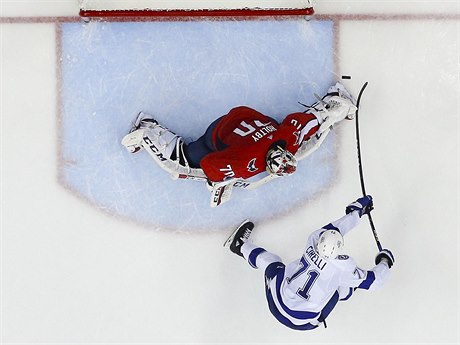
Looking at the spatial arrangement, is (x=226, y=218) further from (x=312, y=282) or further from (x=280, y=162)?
(x=280, y=162)

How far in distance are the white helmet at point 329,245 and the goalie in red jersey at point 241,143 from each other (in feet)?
1.37

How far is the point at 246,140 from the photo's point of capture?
282cm

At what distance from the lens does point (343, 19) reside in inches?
140

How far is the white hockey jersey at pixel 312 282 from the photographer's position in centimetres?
299

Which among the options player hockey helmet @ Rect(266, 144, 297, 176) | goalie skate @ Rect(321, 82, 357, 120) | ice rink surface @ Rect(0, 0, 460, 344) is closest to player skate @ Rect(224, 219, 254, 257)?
ice rink surface @ Rect(0, 0, 460, 344)

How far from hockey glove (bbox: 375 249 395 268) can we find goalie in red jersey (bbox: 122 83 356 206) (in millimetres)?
699

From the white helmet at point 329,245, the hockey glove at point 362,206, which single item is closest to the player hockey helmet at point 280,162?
the white helmet at point 329,245

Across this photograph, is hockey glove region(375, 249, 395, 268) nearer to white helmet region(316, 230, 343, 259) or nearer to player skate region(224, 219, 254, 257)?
white helmet region(316, 230, 343, 259)

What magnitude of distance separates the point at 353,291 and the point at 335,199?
54cm

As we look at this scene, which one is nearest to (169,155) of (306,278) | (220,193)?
(220,193)

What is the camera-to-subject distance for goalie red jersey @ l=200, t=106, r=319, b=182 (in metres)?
2.71

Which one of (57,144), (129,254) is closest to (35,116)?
(57,144)

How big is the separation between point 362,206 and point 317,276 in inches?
22.7

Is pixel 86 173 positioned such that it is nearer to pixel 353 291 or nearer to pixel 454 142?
pixel 353 291
